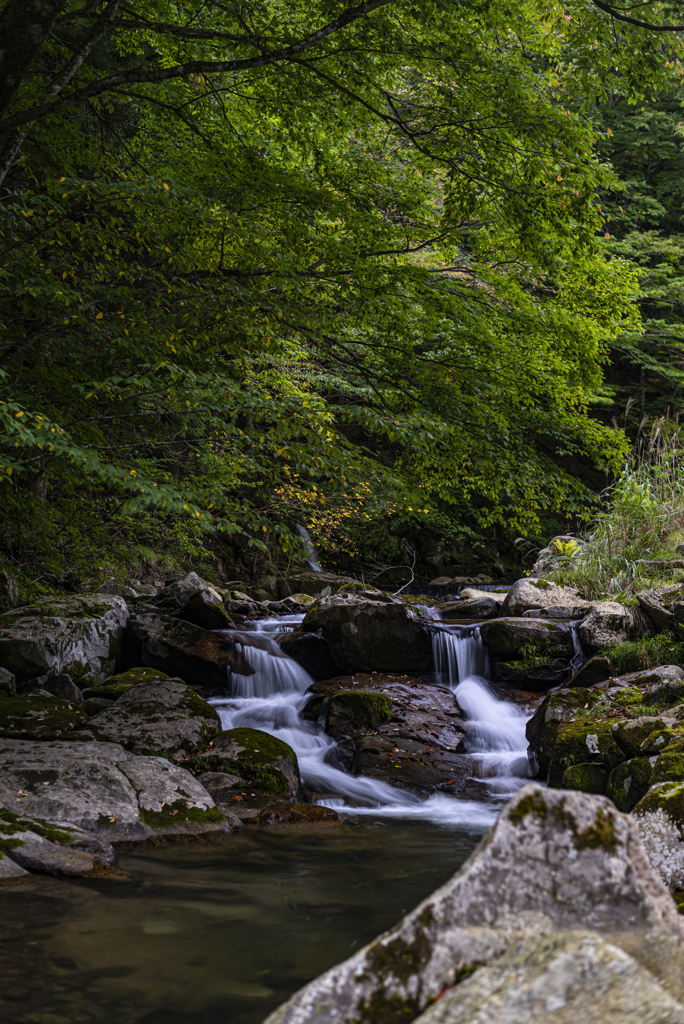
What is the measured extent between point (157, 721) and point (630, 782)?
4.70 metres

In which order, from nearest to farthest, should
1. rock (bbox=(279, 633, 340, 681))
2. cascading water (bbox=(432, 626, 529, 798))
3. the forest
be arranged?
the forest < cascading water (bbox=(432, 626, 529, 798)) < rock (bbox=(279, 633, 340, 681))

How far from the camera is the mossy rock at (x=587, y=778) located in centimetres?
562

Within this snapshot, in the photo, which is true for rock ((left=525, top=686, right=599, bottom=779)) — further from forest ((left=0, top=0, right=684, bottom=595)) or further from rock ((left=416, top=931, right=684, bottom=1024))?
rock ((left=416, top=931, right=684, bottom=1024))

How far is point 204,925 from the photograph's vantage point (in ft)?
13.0

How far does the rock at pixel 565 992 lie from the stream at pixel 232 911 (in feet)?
6.50

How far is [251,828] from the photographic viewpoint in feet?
19.3

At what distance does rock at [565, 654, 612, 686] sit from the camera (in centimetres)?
849

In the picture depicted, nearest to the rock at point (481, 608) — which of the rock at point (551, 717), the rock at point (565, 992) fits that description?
the rock at point (551, 717)

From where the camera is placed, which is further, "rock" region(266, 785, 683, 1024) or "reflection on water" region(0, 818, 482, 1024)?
"reflection on water" region(0, 818, 482, 1024)

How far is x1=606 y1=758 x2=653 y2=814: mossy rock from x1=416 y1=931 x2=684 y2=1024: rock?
Result: 3.80 m

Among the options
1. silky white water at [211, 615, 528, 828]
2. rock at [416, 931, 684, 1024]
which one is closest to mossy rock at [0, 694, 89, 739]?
silky white water at [211, 615, 528, 828]

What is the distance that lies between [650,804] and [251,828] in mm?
3487

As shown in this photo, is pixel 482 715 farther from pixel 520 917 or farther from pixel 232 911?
pixel 520 917

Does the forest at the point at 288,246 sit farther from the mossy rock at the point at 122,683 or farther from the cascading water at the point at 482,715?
the cascading water at the point at 482,715
